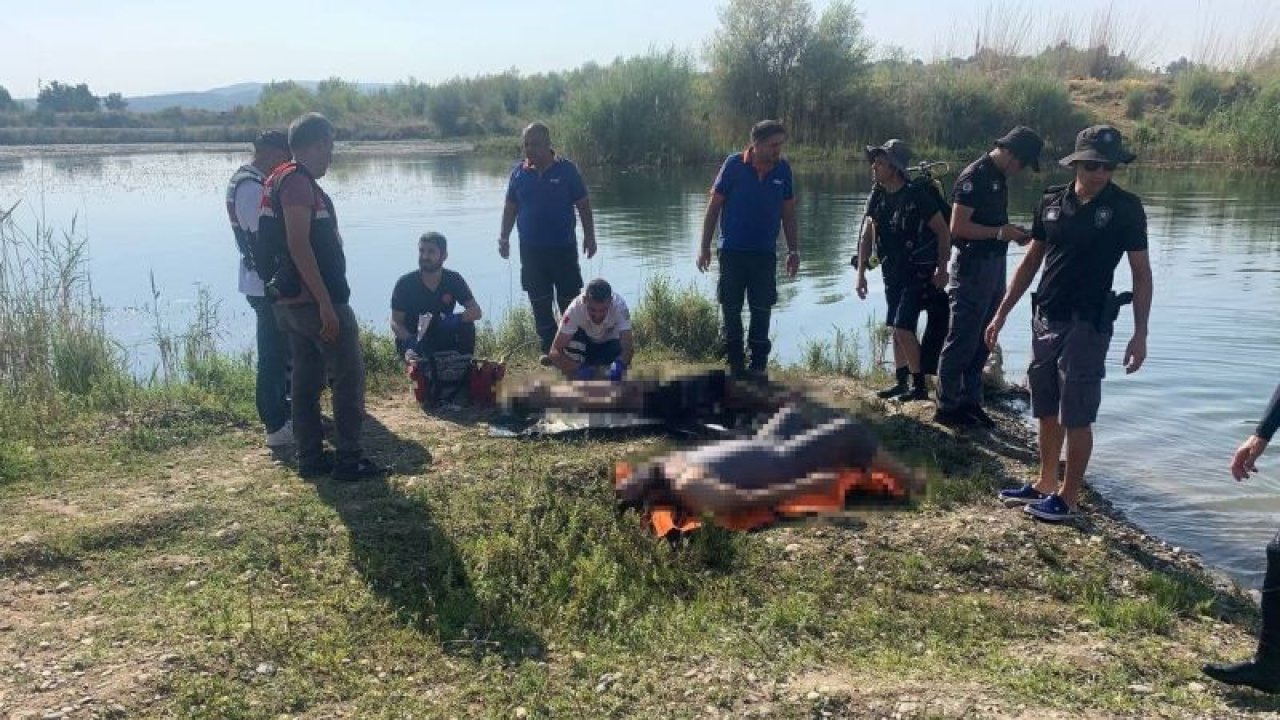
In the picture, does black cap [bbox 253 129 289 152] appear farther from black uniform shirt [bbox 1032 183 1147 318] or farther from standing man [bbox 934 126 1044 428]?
A: black uniform shirt [bbox 1032 183 1147 318]

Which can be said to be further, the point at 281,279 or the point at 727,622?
the point at 281,279

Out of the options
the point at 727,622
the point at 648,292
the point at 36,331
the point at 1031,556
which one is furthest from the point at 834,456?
the point at 36,331

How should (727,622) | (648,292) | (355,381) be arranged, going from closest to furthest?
(727,622), (355,381), (648,292)

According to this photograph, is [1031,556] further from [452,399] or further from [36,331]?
[36,331]

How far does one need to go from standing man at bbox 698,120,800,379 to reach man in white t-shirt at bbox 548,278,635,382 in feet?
2.94

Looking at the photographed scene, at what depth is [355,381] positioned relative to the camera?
215 inches

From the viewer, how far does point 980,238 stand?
6215 mm

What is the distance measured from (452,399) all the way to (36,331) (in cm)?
343

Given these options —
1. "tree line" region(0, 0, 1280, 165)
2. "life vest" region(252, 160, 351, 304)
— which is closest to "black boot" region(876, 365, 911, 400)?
"life vest" region(252, 160, 351, 304)

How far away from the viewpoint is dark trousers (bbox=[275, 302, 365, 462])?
17.3ft

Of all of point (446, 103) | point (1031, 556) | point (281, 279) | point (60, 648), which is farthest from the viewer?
point (446, 103)

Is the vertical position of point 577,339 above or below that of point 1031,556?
above

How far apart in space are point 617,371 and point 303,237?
2.58m

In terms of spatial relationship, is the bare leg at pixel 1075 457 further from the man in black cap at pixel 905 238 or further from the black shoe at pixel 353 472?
the black shoe at pixel 353 472
